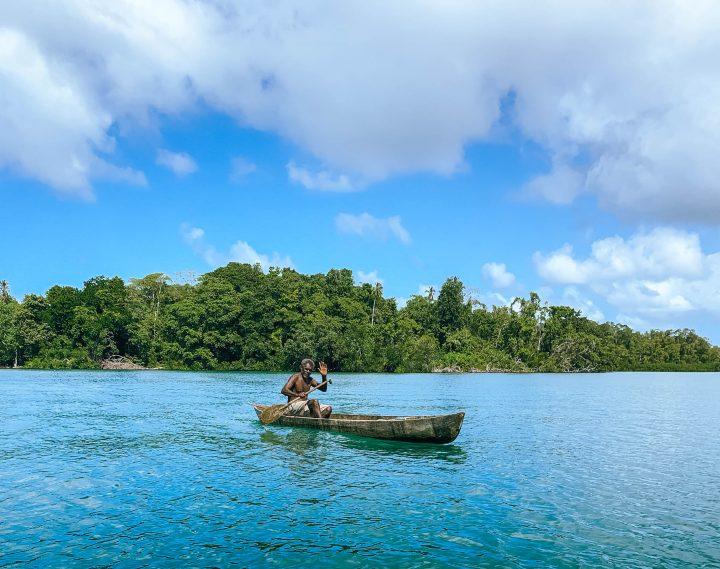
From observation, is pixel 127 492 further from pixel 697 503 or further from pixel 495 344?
pixel 495 344

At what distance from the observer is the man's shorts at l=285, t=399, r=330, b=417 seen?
70.5ft

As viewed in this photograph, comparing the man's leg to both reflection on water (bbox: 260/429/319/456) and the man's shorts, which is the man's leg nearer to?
the man's shorts

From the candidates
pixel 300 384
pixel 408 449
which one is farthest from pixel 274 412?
pixel 408 449

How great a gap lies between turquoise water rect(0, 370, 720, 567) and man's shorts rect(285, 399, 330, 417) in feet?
3.01

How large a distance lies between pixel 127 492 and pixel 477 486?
25.7 feet

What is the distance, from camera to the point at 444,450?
701 inches

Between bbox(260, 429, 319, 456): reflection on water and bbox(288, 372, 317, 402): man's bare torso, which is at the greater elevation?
bbox(288, 372, 317, 402): man's bare torso

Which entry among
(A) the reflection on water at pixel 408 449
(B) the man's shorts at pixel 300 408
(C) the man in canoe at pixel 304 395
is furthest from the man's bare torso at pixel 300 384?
(A) the reflection on water at pixel 408 449

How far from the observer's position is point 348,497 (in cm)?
1220

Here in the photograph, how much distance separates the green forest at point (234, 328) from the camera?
87.8 metres

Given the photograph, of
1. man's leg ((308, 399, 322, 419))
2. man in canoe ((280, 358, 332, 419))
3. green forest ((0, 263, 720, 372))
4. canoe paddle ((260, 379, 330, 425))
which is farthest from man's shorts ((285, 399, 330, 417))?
green forest ((0, 263, 720, 372))

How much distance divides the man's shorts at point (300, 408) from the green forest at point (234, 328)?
6362 cm

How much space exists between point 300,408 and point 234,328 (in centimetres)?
7242

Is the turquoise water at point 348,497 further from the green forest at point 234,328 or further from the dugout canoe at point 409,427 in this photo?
the green forest at point 234,328
